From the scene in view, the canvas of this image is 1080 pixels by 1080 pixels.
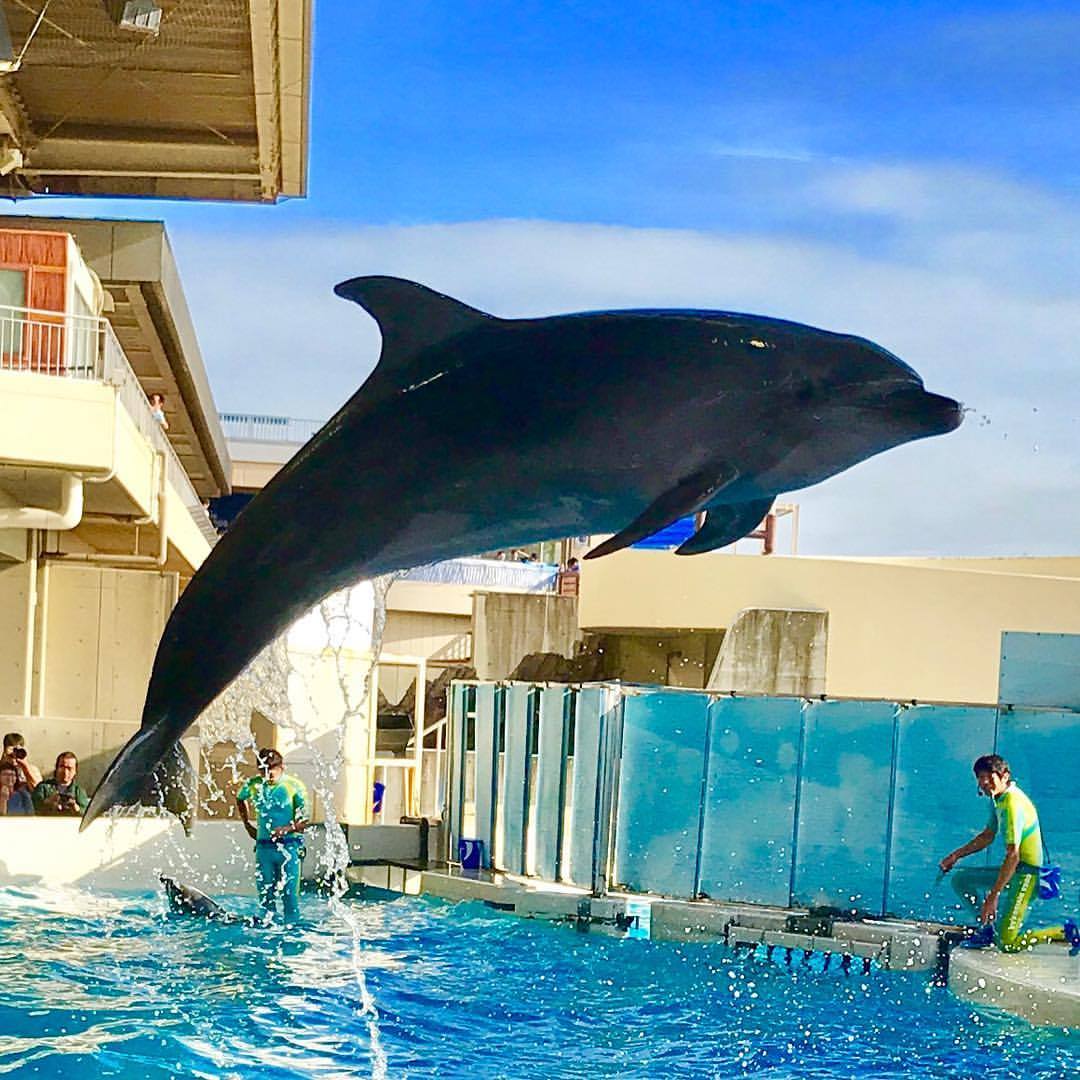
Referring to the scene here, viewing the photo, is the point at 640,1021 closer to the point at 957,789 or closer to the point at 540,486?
the point at 957,789

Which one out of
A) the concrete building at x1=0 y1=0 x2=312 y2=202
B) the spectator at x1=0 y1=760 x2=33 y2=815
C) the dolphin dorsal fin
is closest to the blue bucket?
the spectator at x1=0 y1=760 x2=33 y2=815

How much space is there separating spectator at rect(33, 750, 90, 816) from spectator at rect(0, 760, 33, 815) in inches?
11.6

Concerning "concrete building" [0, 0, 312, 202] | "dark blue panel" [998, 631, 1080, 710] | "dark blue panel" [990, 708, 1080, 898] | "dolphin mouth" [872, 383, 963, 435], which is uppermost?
"concrete building" [0, 0, 312, 202]

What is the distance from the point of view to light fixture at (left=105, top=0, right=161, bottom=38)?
486 inches

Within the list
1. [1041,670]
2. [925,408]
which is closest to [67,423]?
[1041,670]

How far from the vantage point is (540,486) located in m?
3.92

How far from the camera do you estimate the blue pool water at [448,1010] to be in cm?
763

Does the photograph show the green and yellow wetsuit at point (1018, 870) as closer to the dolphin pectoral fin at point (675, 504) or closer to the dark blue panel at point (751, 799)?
the dark blue panel at point (751, 799)

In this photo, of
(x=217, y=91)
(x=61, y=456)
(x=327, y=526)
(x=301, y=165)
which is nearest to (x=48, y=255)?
(x=61, y=456)

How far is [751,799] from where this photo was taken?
11.5 meters

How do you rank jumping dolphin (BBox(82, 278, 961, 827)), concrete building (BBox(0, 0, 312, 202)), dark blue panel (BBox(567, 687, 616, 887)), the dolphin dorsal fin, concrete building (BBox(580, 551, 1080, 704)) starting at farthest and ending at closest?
concrete building (BBox(580, 551, 1080, 704)) → concrete building (BBox(0, 0, 312, 202)) → dark blue panel (BBox(567, 687, 616, 887)) → the dolphin dorsal fin → jumping dolphin (BBox(82, 278, 961, 827))

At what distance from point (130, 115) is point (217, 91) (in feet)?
4.92

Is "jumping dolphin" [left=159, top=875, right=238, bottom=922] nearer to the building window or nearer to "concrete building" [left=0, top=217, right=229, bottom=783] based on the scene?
"concrete building" [left=0, top=217, right=229, bottom=783]

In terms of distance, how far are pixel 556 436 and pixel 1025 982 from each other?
600 centimetres
